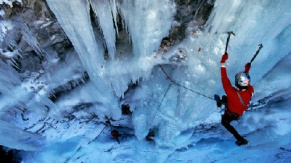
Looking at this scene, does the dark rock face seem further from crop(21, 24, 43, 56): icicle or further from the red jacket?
crop(21, 24, 43, 56): icicle

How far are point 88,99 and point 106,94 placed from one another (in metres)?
0.45

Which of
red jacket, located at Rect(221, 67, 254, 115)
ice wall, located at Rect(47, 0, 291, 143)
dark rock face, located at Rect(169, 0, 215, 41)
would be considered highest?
dark rock face, located at Rect(169, 0, 215, 41)

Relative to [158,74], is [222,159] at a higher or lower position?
lower

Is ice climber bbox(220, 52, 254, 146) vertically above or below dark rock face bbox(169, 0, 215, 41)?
below

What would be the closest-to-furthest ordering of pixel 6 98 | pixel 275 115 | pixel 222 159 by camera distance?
pixel 6 98
pixel 275 115
pixel 222 159

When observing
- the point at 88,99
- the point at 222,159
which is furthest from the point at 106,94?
the point at 222,159

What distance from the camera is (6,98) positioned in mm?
3404

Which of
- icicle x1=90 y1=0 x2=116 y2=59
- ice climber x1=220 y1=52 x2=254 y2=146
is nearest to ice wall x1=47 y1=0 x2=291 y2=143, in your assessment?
icicle x1=90 y1=0 x2=116 y2=59

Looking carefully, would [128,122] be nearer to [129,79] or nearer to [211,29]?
[129,79]

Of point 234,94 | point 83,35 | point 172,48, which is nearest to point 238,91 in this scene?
point 234,94

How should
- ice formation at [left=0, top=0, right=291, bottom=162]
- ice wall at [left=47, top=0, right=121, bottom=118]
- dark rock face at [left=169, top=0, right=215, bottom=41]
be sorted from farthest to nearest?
dark rock face at [left=169, top=0, right=215, bottom=41] < ice formation at [left=0, top=0, right=291, bottom=162] < ice wall at [left=47, top=0, right=121, bottom=118]

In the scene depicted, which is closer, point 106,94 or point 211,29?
point 211,29

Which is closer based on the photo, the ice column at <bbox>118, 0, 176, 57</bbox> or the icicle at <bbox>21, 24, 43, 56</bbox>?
the ice column at <bbox>118, 0, 176, 57</bbox>

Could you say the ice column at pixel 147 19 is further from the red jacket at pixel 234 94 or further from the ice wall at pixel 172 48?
the red jacket at pixel 234 94
